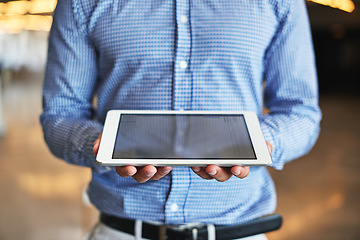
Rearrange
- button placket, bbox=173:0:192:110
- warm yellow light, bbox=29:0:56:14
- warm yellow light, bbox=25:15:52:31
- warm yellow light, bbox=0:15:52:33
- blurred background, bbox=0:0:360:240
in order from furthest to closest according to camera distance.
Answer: warm yellow light, bbox=25:15:52:31 < warm yellow light, bbox=0:15:52:33 < warm yellow light, bbox=29:0:56:14 < blurred background, bbox=0:0:360:240 < button placket, bbox=173:0:192:110

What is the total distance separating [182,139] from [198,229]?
0.29 m

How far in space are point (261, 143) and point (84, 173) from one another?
9.71 feet

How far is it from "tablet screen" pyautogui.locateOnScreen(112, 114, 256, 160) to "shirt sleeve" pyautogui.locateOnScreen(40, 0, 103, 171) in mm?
160

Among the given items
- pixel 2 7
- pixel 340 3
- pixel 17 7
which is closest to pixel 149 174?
pixel 340 3

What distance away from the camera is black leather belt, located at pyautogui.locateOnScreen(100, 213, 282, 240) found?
0.86m

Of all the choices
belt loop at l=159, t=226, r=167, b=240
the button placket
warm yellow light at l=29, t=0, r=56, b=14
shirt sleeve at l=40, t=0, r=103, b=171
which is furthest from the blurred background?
warm yellow light at l=29, t=0, r=56, b=14

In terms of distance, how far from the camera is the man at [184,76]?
2.77 ft

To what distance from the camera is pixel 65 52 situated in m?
0.92

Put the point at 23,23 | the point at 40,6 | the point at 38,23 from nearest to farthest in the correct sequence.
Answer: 1. the point at 40,6
2. the point at 23,23
3. the point at 38,23

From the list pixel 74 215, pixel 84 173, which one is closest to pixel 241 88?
pixel 74 215

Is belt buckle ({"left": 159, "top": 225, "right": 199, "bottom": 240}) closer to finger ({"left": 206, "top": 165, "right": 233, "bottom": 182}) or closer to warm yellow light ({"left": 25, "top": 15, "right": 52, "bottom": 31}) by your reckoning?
finger ({"left": 206, "top": 165, "right": 233, "bottom": 182})

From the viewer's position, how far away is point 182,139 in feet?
2.34

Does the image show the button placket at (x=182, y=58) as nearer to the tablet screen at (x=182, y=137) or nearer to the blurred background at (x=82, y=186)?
the tablet screen at (x=182, y=137)

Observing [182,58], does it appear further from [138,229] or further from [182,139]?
[138,229]
